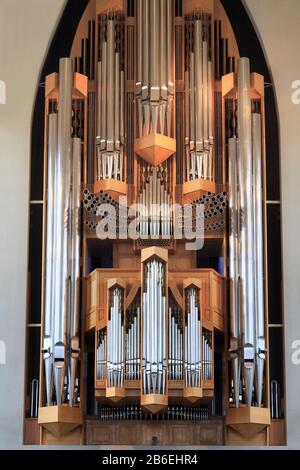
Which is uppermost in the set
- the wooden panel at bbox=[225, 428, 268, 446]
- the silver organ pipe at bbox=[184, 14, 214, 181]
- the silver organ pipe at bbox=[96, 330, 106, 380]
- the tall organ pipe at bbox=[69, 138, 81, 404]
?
the silver organ pipe at bbox=[184, 14, 214, 181]

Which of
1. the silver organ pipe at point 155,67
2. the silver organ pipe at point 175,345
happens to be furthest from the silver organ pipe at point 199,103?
the silver organ pipe at point 175,345

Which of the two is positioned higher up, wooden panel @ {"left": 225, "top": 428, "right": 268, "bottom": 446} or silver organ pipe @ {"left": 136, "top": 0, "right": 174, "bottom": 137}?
silver organ pipe @ {"left": 136, "top": 0, "right": 174, "bottom": 137}

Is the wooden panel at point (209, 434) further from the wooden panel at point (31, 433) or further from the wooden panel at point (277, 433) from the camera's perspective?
the wooden panel at point (31, 433)

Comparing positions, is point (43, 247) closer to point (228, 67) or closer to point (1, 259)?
point (1, 259)

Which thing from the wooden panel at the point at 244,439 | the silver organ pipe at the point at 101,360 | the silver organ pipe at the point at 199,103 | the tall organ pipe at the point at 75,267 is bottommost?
the wooden panel at the point at 244,439

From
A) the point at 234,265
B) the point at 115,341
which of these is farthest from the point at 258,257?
the point at 115,341

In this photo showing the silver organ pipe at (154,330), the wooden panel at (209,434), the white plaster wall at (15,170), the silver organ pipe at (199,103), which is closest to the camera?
the silver organ pipe at (154,330)

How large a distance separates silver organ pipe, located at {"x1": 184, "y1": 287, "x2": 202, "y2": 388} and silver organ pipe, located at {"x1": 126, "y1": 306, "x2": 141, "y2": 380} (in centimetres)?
59

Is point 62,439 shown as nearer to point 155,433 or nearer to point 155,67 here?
point 155,433

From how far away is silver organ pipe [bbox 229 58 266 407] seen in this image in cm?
1453

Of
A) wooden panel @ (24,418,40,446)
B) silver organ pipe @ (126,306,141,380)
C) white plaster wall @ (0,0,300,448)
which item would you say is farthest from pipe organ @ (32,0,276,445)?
white plaster wall @ (0,0,300,448)

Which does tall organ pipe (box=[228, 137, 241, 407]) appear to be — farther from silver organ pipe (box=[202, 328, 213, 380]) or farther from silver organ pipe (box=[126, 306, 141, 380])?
silver organ pipe (box=[126, 306, 141, 380])

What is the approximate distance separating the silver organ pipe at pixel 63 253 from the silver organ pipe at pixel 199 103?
1476mm

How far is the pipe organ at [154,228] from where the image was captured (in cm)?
1438
